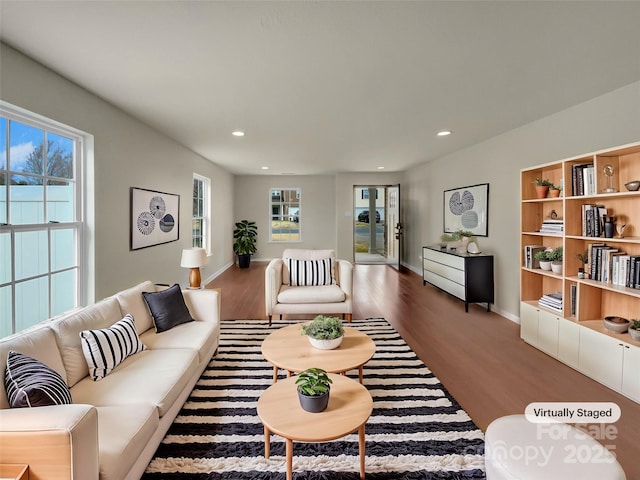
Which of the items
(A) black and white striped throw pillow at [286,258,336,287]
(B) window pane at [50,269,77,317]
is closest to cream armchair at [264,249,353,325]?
(A) black and white striped throw pillow at [286,258,336,287]

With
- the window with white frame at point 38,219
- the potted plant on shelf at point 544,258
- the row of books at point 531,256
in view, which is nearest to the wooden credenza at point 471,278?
the row of books at point 531,256

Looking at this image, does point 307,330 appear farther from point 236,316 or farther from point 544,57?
point 544,57

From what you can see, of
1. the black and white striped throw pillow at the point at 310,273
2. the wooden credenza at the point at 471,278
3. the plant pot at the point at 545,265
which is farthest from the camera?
the wooden credenza at the point at 471,278

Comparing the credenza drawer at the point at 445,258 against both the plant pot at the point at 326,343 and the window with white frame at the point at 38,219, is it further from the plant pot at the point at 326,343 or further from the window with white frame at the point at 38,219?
the window with white frame at the point at 38,219

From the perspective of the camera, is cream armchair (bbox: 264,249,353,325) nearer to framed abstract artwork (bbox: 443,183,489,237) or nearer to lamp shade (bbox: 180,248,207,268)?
lamp shade (bbox: 180,248,207,268)

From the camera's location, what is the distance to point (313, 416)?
4.99 ft

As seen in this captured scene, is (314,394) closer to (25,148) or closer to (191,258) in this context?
(191,258)

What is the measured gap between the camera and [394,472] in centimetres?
161

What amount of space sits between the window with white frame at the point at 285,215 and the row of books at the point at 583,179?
6700 millimetres

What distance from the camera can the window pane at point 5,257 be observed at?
2078mm

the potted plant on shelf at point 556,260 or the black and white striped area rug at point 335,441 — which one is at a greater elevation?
the potted plant on shelf at point 556,260

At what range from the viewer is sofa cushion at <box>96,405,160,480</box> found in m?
1.25

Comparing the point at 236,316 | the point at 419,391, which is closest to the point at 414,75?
the point at 419,391

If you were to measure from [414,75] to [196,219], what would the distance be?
4693mm
